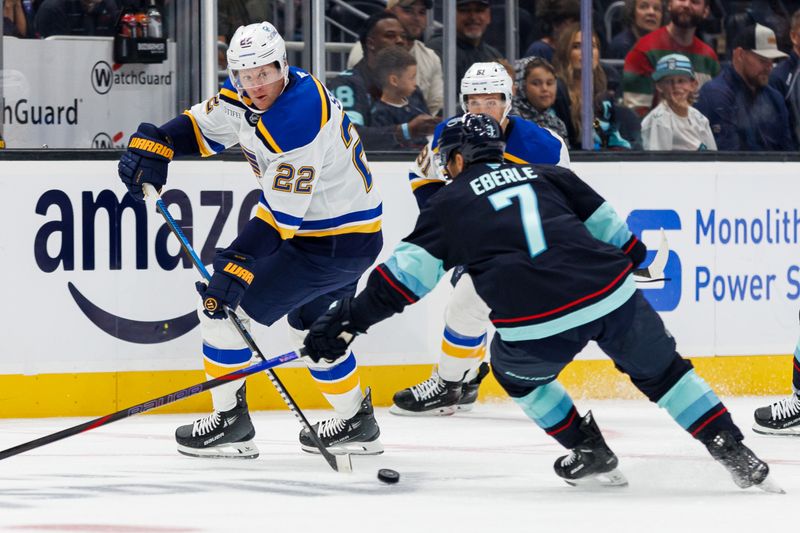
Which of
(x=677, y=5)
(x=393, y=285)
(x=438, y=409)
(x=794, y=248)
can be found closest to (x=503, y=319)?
(x=393, y=285)

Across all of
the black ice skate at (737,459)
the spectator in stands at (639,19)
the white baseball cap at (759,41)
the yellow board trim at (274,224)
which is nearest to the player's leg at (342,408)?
the yellow board trim at (274,224)

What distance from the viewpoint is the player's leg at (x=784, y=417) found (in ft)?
16.8

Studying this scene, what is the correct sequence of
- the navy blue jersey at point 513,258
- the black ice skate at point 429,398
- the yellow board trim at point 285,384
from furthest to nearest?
the black ice skate at point 429,398 < the yellow board trim at point 285,384 < the navy blue jersey at point 513,258

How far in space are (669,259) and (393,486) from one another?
2514 millimetres

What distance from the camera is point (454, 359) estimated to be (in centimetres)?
563

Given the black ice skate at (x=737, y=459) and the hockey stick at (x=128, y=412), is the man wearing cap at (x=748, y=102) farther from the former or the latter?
the hockey stick at (x=128, y=412)

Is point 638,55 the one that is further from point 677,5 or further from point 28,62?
point 28,62

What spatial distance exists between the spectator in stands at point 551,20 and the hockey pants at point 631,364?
9.10 feet

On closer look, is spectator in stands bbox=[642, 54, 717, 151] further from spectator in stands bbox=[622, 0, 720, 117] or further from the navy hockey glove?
the navy hockey glove

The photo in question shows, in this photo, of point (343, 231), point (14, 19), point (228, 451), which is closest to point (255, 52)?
point (343, 231)

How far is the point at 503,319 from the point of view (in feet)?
11.9

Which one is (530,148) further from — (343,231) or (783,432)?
(783,432)

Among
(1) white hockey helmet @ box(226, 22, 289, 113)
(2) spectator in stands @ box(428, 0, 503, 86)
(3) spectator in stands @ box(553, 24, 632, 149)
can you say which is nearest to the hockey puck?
(1) white hockey helmet @ box(226, 22, 289, 113)

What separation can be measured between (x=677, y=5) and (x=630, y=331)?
342cm
